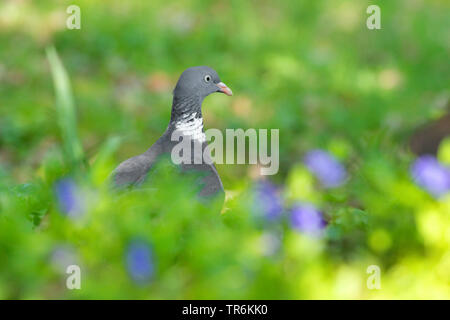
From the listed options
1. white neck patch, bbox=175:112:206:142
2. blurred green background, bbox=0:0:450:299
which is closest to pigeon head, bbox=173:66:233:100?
white neck patch, bbox=175:112:206:142

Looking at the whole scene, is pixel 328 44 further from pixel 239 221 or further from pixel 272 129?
pixel 239 221

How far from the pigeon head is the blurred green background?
40cm

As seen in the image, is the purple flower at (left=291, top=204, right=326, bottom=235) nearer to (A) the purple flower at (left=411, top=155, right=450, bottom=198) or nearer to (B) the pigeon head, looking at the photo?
(A) the purple flower at (left=411, top=155, right=450, bottom=198)

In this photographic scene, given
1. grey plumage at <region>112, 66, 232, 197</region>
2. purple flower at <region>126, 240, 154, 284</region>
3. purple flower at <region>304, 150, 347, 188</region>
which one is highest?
grey plumage at <region>112, 66, 232, 197</region>

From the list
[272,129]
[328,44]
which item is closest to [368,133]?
[272,129]

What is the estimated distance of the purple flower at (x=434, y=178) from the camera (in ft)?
7.43

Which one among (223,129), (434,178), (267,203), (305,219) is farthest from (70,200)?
(223,129)

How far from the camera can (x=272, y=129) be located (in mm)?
5746

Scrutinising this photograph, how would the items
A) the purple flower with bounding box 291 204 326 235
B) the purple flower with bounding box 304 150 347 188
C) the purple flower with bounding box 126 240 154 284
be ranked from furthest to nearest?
1. the purple flower with bounding box 304 150 347 188
2. the purple flower with bounding box 291 204 326 235
3. the purple flower with bounding box 126 240 154 284

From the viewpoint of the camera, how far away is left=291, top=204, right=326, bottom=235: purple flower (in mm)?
Result: 2141

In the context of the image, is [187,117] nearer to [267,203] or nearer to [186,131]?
[186,131]

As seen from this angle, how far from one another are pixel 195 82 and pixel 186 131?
0.24 m

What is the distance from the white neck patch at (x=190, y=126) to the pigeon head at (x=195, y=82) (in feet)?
0.35

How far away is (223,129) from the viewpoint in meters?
5.72
